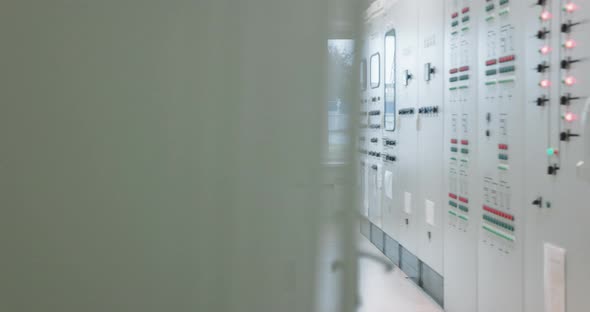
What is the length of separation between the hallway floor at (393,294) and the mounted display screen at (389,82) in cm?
148

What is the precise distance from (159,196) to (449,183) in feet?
12.4

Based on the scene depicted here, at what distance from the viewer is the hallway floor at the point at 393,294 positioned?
4605 millimetres

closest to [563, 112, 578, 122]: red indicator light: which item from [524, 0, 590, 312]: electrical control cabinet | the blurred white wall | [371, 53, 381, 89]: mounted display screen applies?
[524, 0, 590, 312]: electrical control cabinet

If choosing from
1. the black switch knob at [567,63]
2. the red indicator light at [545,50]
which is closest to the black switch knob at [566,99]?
the black switch knob at [567,63]

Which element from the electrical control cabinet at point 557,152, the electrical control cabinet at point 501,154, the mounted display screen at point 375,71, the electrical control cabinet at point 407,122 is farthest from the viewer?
Result: the mounted display screen at point 375,71

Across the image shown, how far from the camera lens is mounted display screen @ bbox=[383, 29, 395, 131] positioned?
6.05 m

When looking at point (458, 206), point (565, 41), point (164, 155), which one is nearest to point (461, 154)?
point (458, 206)

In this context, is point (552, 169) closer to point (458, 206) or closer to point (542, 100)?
point (542, 100)

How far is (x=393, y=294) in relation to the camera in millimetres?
4988

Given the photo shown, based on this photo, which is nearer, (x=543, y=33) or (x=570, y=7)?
(x=570, y=7)

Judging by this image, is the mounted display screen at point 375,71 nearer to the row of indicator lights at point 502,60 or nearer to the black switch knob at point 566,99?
the row of indicator lights at point 502,60

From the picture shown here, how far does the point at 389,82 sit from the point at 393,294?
232cm

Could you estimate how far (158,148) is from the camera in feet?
2.59

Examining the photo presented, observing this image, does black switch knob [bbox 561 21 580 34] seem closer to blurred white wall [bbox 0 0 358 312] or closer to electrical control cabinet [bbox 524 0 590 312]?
electrical control cabinet [bbox 524 0 590 312]
